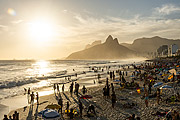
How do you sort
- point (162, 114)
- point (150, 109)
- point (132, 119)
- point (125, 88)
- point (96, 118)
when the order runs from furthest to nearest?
1. point (125, 88)
2. point (150, 109)
3. point (96, 118)
4. point (162, 114)
5. point (132, 119)

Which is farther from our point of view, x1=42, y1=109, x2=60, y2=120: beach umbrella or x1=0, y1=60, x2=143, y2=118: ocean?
x1=0, y1=60, x2=143, y2=118: ocean

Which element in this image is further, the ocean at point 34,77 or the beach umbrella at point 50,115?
the ocean at point 34,77

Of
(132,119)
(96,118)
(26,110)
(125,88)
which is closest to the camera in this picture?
(132,119)

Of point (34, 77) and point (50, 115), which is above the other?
point (50, 115)

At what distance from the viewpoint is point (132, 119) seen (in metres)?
8.57

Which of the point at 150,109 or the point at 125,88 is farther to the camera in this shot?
the point at 125,88

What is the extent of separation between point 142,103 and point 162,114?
333 cm

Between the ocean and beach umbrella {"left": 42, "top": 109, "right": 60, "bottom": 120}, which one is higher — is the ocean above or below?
below

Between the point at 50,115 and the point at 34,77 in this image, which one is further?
the point at 34,77

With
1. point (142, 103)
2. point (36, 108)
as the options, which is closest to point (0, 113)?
point (36, 108)

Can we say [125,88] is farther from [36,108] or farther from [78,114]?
[36,108]

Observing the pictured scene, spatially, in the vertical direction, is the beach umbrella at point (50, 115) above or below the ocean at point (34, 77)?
above

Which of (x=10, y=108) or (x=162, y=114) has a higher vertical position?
(x=162, y=114)

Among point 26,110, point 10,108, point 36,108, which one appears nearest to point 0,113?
point 10,108
